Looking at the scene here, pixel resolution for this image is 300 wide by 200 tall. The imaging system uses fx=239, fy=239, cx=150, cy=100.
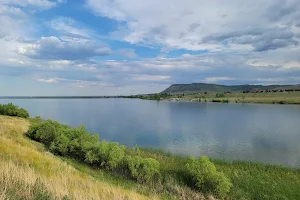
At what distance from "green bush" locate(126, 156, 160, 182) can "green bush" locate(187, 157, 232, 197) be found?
253cm

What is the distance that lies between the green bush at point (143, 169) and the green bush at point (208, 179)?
2.53 m

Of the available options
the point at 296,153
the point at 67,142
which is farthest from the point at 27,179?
the point at 296,153

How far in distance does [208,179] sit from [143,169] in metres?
4.39

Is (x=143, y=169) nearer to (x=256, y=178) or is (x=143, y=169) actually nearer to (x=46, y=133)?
(x=256, y=178)

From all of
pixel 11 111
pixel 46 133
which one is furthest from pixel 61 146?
pixel 11 111

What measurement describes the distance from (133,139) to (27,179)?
2882cm

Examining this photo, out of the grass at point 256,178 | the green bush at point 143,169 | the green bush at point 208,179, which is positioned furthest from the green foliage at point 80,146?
the green bush at point 208,179

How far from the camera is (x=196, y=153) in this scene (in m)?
27.0

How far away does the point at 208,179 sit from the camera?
47.9ft

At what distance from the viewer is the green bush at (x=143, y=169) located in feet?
53.2

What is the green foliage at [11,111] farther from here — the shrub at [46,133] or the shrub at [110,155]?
the shrub at [110,155]

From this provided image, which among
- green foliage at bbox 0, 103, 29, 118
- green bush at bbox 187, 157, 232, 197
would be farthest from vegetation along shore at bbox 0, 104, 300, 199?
green foliage at bbox 0, 103, 29, 118

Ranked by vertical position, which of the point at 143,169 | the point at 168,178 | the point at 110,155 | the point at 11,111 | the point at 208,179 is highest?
the point at 11,111

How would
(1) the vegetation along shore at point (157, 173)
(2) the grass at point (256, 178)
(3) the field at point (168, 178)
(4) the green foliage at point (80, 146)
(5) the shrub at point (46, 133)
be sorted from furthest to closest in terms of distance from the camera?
(5) the shrub at point (46, 133), (4) the green foliage at point (80, 146), (2) the grass at point (256, 178), (1) the vegetation along shore at point (157, 173), (3) the field at point (168, 178)
